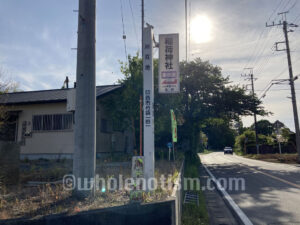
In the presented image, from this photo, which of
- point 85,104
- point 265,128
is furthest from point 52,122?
point 265,128

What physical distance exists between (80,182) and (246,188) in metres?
7.32

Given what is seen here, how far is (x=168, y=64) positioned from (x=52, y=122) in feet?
36.9

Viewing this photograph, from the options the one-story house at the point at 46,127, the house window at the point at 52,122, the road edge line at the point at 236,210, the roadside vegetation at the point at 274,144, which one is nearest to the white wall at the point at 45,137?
the one-story house at the point at 46,127

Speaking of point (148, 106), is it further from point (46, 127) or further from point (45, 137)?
point (46, 127)

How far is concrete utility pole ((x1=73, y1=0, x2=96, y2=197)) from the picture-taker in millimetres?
4766

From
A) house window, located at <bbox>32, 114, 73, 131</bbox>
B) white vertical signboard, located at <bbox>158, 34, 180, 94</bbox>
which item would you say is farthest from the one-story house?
white vertical signboard, located at <bbox>158, 34, 180, 94</bbox>

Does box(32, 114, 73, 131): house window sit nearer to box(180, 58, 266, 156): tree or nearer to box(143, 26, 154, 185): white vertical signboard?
box(143, 26, 154, 185): white vertical signboard

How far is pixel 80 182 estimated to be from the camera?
4707 millimetres

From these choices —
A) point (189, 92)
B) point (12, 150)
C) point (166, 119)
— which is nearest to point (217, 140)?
Answer: point (189, 92)

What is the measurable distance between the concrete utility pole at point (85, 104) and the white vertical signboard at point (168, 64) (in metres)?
→ 1.67

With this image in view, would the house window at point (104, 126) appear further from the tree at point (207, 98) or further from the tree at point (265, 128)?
the tree at point (265, 128)

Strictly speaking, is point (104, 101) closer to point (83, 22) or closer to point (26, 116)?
point (26, 116)

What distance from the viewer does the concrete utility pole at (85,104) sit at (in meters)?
4.77

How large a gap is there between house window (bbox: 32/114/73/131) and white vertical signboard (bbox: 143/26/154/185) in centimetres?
1002
